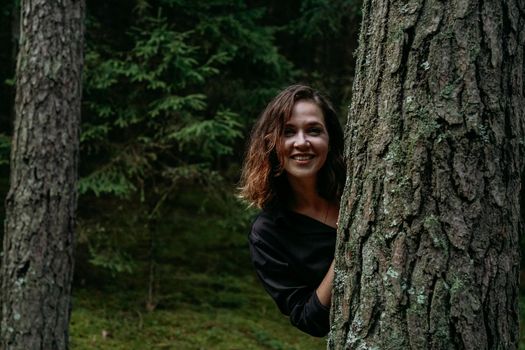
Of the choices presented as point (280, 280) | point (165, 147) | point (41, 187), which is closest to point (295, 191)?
point (280, 280)

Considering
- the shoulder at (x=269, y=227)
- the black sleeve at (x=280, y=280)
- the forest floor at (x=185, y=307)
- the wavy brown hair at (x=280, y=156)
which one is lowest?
the forest floor at (x=185, y=307)

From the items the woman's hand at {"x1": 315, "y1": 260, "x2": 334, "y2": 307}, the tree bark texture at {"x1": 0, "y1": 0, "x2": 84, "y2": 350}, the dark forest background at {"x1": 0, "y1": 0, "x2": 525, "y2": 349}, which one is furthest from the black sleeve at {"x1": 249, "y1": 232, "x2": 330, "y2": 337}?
the dark forest background at {"x1": 0, "y1": 0, "x2": 525, "y2": 349}

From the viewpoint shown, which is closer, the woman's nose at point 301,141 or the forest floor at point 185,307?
the woman's nose at point 301,141

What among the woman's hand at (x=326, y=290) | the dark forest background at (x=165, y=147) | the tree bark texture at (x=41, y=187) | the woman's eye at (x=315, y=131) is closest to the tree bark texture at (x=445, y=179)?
the woman's hand at (x=326, y=290)

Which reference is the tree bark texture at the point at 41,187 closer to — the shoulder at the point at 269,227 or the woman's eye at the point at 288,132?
the shoulder at the point at 269,227

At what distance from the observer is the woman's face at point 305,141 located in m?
2.44

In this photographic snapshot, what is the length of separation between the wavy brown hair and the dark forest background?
415 centimetres

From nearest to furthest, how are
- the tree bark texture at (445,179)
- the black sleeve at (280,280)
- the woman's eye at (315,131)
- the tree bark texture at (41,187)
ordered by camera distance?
1. the tree bark texture at (445,179)
2. the black sleeve at (280,280)
3. the woman's eye at (315,131)
4. the tree bark texture at (41,187)

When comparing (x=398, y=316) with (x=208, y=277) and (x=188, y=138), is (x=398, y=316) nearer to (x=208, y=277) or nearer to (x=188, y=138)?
(x=188, y=138)

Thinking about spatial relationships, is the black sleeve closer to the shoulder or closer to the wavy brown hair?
the shoulder

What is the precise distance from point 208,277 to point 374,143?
23.8 ft

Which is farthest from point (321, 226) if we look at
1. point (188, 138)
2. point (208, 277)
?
point (208, 277)

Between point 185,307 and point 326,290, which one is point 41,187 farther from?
point 326,290

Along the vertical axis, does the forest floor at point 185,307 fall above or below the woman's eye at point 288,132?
below
